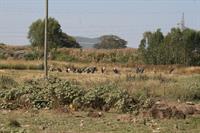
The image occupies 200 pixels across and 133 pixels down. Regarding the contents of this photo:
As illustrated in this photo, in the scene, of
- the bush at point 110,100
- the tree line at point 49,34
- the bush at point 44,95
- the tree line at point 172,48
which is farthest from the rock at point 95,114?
the tree line at point 49,34

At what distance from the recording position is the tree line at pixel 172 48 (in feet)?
212

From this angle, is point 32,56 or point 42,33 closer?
→ point 32,56

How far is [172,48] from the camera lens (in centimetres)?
6450

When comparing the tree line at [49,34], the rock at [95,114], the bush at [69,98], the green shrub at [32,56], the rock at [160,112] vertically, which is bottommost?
the rock at [95,114]

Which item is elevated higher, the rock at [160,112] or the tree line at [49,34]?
the tree line at [49,34]

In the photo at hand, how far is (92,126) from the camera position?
13688 millimetres

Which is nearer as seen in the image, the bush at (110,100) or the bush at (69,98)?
the bush at (110,100)

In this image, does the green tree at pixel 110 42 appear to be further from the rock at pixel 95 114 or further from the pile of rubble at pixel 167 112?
the rock at pixel 95 114

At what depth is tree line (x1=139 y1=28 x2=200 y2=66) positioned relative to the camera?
6469 cm

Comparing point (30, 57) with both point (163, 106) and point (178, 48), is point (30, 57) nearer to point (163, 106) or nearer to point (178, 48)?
point (178, 48)

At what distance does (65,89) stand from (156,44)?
48368mm

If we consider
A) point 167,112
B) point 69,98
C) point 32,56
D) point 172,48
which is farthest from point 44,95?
point 32,56

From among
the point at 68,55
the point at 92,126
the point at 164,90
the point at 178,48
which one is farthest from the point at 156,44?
the point at 92,126

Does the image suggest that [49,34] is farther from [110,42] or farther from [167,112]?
[167,112]
